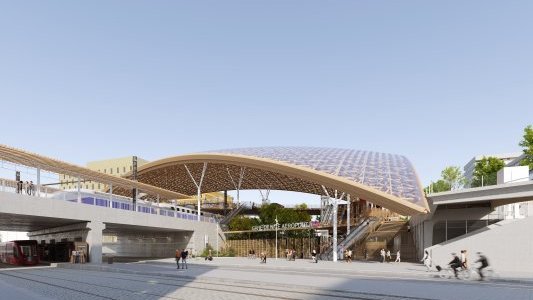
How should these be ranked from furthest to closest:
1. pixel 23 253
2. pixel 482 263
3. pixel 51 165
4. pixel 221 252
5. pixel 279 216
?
pixel 279 216 < pixel 221 252 < pixel 23 253 < pixel 51 165 < pixel 482 263

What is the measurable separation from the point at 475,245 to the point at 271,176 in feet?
152

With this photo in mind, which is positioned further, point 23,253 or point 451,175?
point 451,175

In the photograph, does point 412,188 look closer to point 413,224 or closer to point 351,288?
point 413,224

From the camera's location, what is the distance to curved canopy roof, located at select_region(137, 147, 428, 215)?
144ft

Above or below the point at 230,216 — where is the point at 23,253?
below

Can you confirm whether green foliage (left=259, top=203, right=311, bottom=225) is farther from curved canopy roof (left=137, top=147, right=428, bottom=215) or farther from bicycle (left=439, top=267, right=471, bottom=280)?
bicycle (left=439, top=267, right=471, bottom=280)

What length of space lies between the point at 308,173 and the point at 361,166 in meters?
6.36

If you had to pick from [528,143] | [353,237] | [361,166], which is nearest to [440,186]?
[528,143]

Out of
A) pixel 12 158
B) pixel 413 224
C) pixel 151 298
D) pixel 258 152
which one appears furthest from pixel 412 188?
pixel 12 158

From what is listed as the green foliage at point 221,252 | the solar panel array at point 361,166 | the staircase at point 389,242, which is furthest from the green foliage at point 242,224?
the staircase at point 389,242

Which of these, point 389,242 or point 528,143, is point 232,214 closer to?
point 389,242

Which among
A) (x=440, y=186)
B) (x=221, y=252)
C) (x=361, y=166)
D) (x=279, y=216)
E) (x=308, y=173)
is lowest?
(x=221, y=252)

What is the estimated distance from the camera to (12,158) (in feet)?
139

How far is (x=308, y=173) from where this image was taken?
50.7 metres
